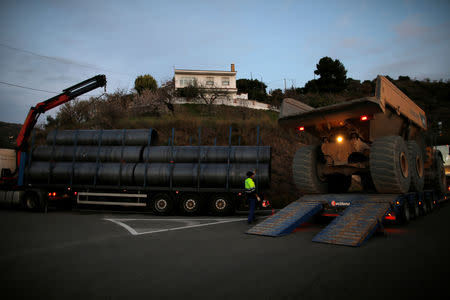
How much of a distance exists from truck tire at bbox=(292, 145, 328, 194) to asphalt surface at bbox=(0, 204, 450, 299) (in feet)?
8.42

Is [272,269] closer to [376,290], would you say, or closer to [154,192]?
[376,290]

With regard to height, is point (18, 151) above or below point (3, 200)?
above

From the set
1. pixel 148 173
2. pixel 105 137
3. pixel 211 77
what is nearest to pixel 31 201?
pixel 105 137

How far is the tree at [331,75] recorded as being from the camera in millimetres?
52719

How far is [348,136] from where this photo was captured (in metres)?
9.49

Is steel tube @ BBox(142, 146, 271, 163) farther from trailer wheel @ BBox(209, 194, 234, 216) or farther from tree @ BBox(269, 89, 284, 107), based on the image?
tree @ BBox(269, 89, 284, 107)

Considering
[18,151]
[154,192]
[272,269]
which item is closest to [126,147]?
[154,192]

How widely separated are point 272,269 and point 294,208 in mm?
4263

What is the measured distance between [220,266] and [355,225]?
3566 millimetres

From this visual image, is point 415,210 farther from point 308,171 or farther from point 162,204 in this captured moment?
point 162,204

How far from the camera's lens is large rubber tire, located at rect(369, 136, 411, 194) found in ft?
26.2

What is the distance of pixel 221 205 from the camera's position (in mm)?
12430

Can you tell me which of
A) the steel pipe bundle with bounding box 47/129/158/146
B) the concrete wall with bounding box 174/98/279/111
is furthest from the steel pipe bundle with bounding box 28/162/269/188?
the concrete wall with bounding box 174/98/279/111

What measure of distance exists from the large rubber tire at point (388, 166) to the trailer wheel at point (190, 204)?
692 centimetres
